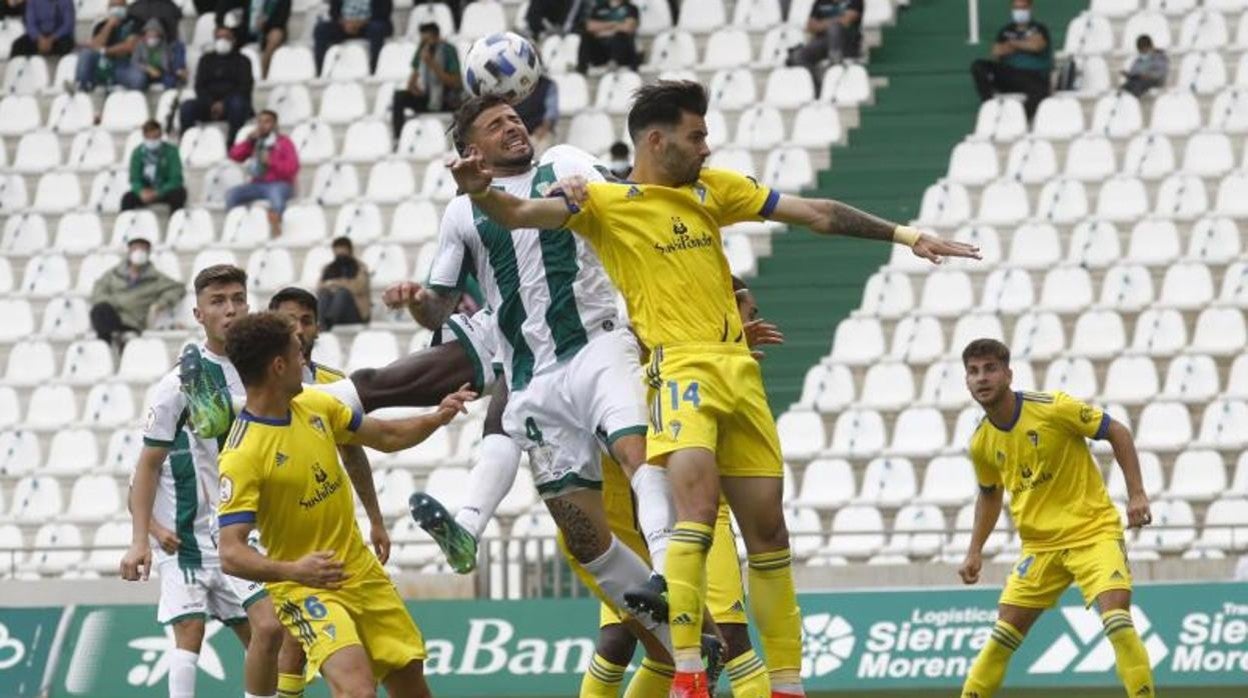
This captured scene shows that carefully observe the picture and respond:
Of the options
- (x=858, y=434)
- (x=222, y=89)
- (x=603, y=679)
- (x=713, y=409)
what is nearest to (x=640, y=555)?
(x=603, y=679)

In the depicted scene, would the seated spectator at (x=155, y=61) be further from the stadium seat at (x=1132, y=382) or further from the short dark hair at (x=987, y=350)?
the short dark hair at (x=987, y=350)

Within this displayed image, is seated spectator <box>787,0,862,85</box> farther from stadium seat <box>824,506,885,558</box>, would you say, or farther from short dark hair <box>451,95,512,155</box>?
short dark hair <box>451,95,512,155</box>

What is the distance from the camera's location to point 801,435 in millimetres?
21031

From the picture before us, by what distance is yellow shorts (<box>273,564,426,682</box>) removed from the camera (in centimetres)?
1004

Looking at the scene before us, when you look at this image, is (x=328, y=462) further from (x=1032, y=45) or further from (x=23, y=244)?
(x=23, y=244)

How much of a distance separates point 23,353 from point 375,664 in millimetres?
14782

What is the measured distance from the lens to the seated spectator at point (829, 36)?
24297mm

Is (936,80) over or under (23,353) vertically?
over

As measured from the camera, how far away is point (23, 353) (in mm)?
24234

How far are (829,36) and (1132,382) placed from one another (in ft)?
17.8

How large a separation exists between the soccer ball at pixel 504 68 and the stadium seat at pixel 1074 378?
32.9 feet

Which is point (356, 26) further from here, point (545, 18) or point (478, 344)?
point (478, 344)

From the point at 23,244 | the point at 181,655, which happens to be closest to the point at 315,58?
the point at 23,244

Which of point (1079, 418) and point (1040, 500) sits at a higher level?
point (1079, 418)
